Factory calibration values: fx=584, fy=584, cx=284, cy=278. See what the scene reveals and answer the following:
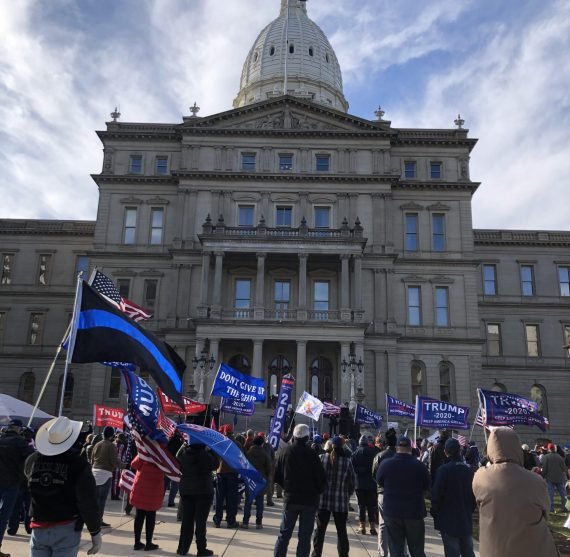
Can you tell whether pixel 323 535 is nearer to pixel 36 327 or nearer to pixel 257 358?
pixel 257 358

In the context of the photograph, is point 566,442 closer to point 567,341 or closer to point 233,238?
point 567,341

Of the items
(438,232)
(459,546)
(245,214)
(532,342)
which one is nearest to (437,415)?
(459,546)

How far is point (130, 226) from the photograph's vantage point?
4500 cm

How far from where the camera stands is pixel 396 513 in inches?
324

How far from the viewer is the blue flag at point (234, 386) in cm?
1917

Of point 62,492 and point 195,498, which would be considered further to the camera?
point 195,498

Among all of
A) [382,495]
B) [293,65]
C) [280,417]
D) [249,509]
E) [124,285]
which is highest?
[293,65]

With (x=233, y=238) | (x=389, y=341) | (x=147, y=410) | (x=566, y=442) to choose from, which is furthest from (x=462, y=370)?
(x=147, y=410)

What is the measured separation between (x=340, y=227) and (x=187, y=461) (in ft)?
110

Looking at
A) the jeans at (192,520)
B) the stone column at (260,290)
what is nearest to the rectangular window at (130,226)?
the stone column at (260,290)

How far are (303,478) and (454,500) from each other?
2.21m

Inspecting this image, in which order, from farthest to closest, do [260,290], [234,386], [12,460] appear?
[260,290] < [234,386] < [12,460]

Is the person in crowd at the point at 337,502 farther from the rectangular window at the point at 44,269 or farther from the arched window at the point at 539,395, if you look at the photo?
the rectangular window at the point at 44,269

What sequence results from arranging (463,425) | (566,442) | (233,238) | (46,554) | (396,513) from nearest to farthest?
(46,554), (396,513), (463,425), (233,238), (566,442)
